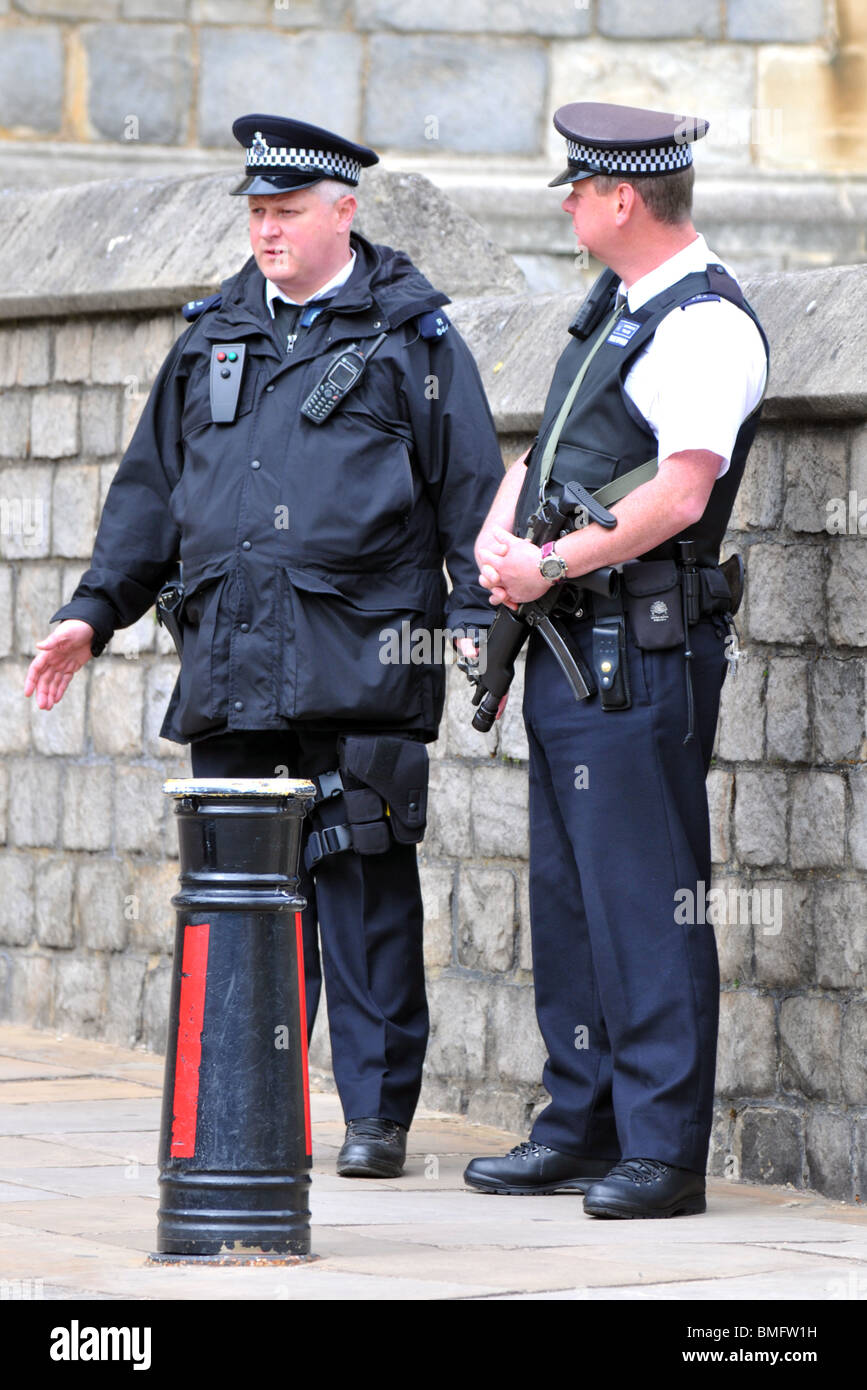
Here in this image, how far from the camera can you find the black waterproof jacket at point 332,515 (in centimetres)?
531

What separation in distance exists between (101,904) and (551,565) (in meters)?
3.07

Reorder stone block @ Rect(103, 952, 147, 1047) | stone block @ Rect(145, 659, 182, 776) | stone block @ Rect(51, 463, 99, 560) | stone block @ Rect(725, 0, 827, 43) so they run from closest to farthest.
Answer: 1. stone block @ Rect(145, 659, 182, 776)
2. stone block @ Rect(103, 952, 147, 1047)
3. stone block @ Rect(51, 463, 99, 560)
4. stone block @ Rect(725, 0, 827, 43)

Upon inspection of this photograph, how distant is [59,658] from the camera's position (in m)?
5.68

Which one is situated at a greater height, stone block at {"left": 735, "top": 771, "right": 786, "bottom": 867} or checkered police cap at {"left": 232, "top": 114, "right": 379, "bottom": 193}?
checkered police cap at {"left": 232, "top": 114, "right": 379, "bottom": 193}

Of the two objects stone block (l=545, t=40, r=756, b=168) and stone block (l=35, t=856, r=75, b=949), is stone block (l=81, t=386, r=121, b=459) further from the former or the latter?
stone block (l=545, t=40, r=756, b=168)

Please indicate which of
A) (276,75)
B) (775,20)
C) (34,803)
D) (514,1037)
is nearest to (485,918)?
(514,1037)

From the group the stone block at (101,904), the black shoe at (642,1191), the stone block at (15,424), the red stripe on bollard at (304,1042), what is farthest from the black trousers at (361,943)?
the stone block at (15,424)

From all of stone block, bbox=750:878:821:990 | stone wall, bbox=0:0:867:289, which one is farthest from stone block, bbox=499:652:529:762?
stone wall, bbox=0:0:867:289

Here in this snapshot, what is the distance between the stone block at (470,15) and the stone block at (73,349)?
4466 millimetres

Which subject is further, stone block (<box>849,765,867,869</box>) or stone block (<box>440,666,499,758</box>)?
stone block (<box>440,666,499,758</box>)

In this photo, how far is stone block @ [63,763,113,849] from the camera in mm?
7496

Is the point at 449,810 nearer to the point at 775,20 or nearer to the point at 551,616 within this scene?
the point at 551,616

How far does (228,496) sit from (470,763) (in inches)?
48.3

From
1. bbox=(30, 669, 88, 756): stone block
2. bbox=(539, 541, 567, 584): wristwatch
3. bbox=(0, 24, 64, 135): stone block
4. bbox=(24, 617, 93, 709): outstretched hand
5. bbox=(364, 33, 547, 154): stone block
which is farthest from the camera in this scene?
bbox=(364, 33, 547, 154): stone block
